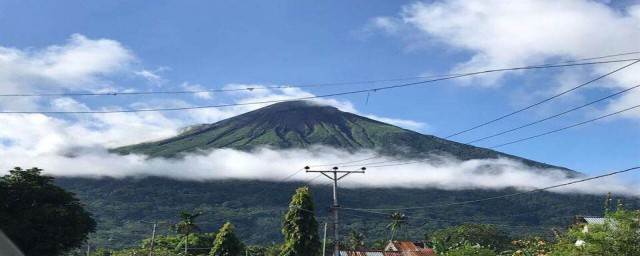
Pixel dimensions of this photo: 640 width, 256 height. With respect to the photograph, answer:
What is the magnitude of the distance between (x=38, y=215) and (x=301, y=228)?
1903 cm

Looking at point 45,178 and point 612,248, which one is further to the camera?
point 45,178

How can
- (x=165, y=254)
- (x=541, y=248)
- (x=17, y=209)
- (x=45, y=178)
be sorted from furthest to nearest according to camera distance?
1. (x=165, y=254)
2. (x=45, y=178)
3. (x=17, y=209)
4. (x=541, y=248)

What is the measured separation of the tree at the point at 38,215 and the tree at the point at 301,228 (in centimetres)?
1587

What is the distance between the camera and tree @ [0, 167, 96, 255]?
40406mm

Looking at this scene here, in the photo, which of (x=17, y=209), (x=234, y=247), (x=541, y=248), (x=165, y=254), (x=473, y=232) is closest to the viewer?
(x=541, y=248)

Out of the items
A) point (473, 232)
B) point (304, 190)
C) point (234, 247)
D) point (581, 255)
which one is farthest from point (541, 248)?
point (473, 232)

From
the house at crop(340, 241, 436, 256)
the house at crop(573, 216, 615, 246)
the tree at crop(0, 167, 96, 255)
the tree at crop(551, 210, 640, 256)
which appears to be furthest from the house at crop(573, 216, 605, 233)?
the tree at crop(0, 167, 96, 255)

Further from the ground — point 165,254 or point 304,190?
point 304,190

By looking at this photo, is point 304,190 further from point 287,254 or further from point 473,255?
point 473,255

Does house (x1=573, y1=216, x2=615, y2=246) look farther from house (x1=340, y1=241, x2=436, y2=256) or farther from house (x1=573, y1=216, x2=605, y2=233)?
house (x1=340, y1=241, x2=436, y2=256)

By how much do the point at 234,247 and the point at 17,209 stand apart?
25287mm

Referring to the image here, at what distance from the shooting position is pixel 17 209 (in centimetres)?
4134

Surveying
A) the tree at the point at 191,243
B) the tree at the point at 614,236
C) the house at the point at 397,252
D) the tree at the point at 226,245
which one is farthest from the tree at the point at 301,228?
the tree at the point at 191,243

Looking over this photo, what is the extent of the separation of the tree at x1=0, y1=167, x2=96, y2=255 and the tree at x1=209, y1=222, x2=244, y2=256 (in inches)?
711
